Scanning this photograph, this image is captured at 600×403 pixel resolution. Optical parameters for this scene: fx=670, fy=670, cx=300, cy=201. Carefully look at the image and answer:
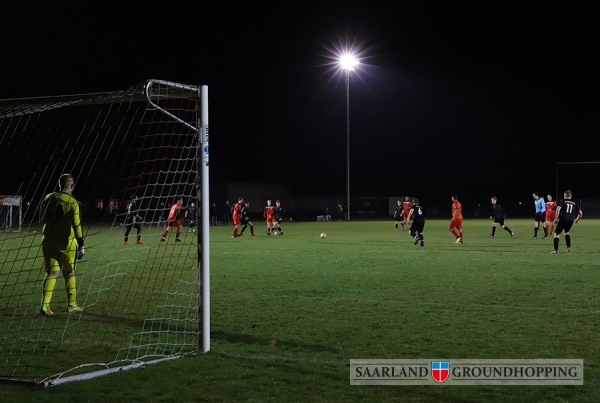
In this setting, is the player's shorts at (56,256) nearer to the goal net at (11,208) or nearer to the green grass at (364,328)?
the green grass at (364,328)

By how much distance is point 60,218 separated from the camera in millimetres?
8594

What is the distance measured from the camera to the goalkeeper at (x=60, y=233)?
8.56m

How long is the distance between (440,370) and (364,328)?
79.3 inches

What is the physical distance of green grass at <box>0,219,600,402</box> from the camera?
5.22 meters

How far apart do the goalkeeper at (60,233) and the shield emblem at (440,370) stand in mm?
4815

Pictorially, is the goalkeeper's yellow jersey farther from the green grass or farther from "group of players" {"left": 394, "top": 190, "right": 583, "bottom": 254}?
"group of players" {"left": 394, "top": 190, "right": 583, "bottom": 254}

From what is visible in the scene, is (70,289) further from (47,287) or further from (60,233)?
(60,233)

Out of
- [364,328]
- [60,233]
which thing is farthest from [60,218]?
[364,328]

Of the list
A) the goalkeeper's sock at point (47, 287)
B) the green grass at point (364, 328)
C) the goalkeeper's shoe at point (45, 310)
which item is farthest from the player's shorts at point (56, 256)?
the green grass at point (364, 328)

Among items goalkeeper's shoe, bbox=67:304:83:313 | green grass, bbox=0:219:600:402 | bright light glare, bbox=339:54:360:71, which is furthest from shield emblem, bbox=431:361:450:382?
bright light glare, bbox=339:54:360:71

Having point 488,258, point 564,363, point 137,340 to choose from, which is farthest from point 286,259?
point 564,363

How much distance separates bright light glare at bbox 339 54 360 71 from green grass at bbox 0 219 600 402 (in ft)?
99.0

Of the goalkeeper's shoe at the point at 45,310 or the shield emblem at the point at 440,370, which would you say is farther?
the goalkeeper's shoe at the point at 45,310

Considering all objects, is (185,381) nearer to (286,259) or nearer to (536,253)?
(286,259)
